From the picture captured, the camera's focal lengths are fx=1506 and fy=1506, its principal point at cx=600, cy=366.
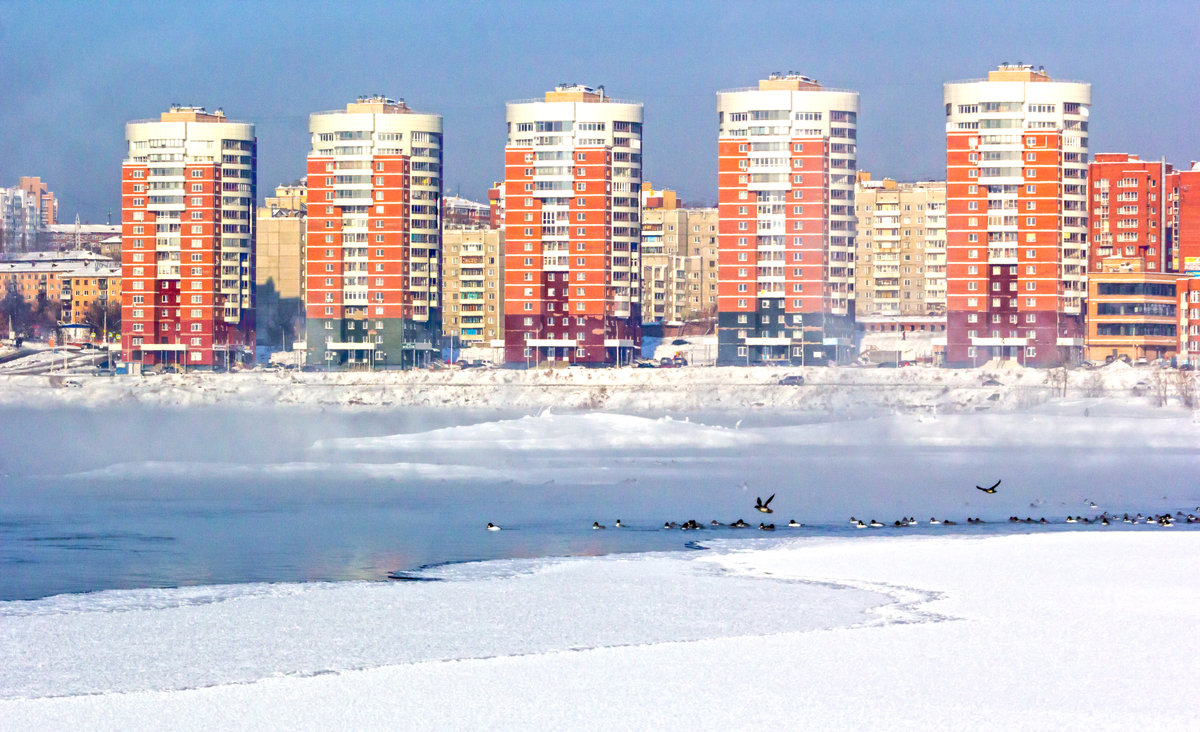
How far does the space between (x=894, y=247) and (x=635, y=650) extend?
14625 cm

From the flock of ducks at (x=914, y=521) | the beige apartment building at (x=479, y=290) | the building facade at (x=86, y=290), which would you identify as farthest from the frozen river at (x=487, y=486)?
the building facade at (x=86, y=290)

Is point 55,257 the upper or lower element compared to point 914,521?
upper

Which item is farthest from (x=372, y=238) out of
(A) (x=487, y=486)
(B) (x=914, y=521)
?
(B) (x=914, y=521)

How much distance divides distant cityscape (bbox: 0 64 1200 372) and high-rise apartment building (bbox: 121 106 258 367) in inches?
7.1

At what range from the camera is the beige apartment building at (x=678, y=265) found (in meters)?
165

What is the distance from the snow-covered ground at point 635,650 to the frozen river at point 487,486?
3.36 metres

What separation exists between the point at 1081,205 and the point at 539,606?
337 feet

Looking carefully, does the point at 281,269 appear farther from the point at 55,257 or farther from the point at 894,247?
the point at 894,247

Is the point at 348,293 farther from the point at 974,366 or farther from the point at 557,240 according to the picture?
the point at 974,366

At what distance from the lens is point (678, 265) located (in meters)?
167

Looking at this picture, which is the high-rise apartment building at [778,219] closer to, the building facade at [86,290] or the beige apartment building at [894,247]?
the beige apartment building at [894,247]

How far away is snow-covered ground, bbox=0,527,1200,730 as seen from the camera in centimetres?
1384

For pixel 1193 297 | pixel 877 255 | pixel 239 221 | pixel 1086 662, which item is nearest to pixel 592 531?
pixel 1086 662

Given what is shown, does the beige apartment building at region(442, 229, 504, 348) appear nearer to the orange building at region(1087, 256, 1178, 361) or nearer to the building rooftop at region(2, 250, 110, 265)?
the building rooftop at region(2, 250, 110, 265)
